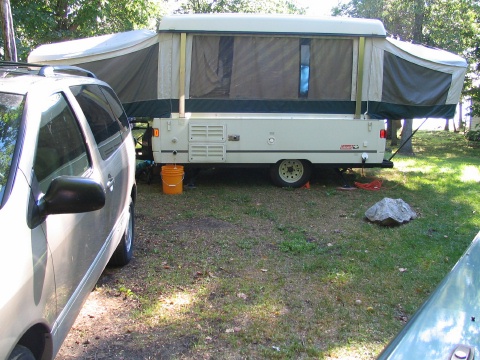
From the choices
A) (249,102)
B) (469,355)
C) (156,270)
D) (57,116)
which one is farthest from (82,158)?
(249,102)

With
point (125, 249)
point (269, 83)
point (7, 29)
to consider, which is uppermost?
point (7, 29)

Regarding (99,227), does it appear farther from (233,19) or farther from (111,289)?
(233,19)

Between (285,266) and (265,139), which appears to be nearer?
(285,266)

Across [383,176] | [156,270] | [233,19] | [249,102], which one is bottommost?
[383,176]

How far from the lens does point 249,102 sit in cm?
803

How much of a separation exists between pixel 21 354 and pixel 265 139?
633 centimetres

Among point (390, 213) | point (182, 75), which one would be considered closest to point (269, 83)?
point (182, 75)

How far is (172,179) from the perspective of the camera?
787 cm

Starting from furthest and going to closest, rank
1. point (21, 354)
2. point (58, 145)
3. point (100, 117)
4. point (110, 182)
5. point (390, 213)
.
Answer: point (390, 213) < point (100, 117) < point (110, 182) < point (58, 145) < point (21, 354)

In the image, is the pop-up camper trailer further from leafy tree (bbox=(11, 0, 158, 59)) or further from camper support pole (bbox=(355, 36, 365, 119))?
leafy tree (bbox=(11, 0, 158, 59))

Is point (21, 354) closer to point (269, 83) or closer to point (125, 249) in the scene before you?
point (125, 249)

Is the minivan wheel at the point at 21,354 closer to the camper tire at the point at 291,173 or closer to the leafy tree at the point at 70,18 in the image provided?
the camper tire at the point at 291,173

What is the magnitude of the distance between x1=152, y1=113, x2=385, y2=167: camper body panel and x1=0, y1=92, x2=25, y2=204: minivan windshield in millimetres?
5257

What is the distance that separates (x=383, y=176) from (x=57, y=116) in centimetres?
792
